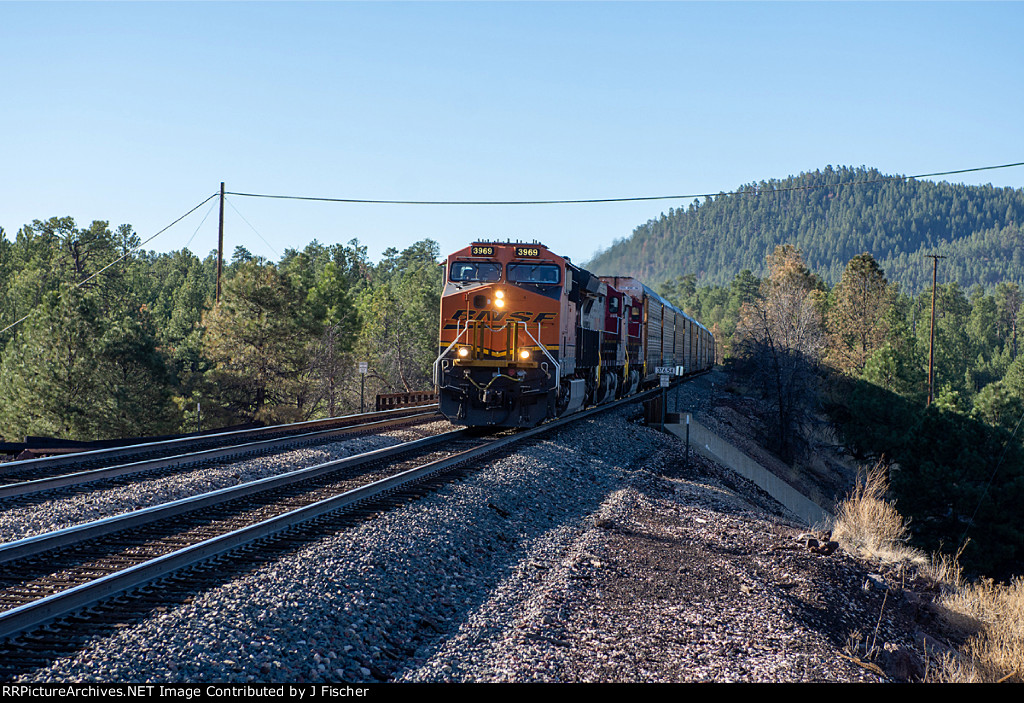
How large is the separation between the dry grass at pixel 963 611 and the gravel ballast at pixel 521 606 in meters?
0.70

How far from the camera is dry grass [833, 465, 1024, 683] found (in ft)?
26.1

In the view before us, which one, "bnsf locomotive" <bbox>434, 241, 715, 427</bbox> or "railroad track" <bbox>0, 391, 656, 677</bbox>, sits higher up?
"bnsf locomotive" <bbox>434, 241, 715, 427</bbox>

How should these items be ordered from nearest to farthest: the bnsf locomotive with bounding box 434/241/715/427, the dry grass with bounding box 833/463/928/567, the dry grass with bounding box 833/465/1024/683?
the dry grass with bounding box 833/465/1024/683 < the dry grass with bounding box 833/463/928/567 < the bnsf locomotive with bounding box 434/241/715/427

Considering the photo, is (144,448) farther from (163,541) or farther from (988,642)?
(988,642)

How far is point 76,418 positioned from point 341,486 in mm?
26383

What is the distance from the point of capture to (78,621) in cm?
566

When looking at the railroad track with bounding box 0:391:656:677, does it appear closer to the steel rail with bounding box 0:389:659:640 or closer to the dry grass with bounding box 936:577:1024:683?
the steel rail with bounding box 0:389:659:640

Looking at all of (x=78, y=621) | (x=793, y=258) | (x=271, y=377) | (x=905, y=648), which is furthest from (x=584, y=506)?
(x=793, y=258)

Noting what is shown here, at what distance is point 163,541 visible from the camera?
308 inches

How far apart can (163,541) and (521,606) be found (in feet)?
12.3

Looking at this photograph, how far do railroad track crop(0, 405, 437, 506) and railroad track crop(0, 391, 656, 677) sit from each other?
2.32m

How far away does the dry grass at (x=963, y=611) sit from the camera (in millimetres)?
7941

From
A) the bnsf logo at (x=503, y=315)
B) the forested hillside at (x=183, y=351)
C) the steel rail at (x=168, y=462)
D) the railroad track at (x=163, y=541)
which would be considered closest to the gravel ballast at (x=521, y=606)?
the railroad track at (x=163, y=541)

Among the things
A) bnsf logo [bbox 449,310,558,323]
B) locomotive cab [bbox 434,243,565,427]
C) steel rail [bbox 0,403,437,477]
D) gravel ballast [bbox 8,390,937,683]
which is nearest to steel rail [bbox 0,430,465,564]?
gravel ballast [bbox 8,390,937,683]
